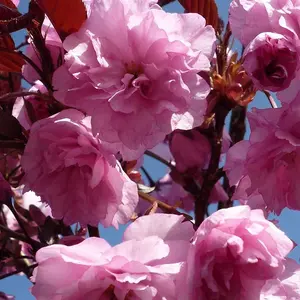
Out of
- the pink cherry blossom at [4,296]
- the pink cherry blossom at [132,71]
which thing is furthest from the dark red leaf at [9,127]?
the pink cherry blossom at [4,296]

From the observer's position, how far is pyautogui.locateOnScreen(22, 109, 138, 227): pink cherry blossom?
3.07 feet

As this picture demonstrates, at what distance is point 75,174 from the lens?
3.20 feet

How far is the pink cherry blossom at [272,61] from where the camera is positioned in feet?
2.96

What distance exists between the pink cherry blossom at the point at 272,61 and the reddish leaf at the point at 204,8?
0.61 feet

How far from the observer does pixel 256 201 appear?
1049 mm

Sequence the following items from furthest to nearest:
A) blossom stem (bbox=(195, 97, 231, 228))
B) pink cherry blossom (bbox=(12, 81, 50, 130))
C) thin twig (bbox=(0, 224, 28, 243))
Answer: thin twig (bbox=(0, 224, 28, 243)), blossom stem (bbox=(195, 97, 231, 228)), pink cherry blossom (bbox=(12, 81, 50, 130))

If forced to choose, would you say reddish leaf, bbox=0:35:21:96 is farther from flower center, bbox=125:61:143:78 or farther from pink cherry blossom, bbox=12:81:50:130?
flower center, bbox=125:61:143:78

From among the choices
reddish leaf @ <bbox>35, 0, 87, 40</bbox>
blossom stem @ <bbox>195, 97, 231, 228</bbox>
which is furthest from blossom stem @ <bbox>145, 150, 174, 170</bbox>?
reddish leaf @ <bbox>35, 0, 87, 40</bbox>

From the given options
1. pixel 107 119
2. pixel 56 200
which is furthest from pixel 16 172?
pixel 107 119

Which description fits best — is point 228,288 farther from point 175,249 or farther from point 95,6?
point 95,6

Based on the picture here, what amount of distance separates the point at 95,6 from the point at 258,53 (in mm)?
215

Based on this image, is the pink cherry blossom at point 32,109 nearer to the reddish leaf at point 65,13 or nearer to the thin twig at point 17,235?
the reddish leaf at point 65,13

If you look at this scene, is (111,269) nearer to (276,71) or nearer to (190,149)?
(276,71)

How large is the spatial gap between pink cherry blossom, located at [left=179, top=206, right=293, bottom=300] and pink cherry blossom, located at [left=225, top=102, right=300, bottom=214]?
0.45 ft
